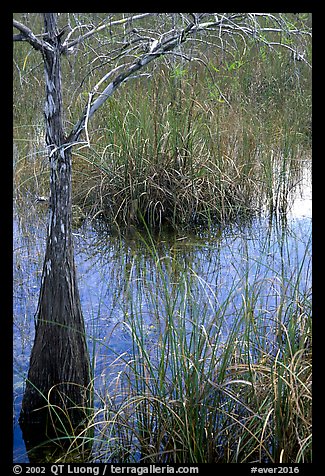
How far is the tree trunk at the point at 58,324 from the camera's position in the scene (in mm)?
2469

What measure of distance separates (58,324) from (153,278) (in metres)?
1.46

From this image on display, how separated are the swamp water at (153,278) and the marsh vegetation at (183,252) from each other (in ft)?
0.05

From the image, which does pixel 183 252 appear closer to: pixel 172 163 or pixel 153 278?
pixel 153 278

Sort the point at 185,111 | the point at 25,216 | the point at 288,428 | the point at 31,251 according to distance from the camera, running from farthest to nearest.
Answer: the point at 185,111
the point at 25,216
the point at 31,251
the point at 288,428

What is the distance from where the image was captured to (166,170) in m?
4.96

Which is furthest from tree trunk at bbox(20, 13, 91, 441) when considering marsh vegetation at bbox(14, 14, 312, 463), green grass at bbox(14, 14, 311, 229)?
green grass at bbox(14, 14, 311, 229)

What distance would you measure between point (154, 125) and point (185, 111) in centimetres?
33

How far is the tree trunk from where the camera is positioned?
2.47 m

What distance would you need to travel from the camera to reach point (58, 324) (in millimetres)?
2453

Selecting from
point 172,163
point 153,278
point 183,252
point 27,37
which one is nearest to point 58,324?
point 27,37

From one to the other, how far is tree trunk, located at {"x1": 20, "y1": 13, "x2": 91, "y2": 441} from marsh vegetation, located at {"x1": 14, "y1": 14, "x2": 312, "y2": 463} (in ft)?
0.44

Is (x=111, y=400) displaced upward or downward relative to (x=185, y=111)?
downward
